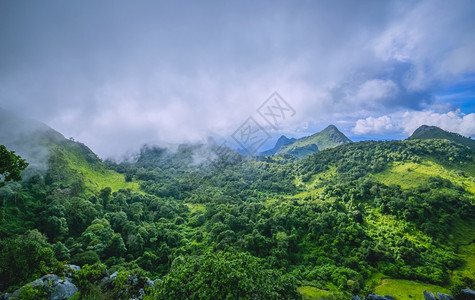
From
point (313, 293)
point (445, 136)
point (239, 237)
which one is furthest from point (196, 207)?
point (445, 136)

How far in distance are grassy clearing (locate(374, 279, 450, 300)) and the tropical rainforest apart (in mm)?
267

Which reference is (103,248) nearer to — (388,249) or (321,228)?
(321,228)

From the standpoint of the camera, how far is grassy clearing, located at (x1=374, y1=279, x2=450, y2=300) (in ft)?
119

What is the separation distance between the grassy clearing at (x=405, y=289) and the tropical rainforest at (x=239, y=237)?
27cm

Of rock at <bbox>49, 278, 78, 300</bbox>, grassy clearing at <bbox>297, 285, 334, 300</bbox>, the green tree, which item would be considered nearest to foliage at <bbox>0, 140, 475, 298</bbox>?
grassy clearing at <bbox>297, 285, 334, 300</bbox>

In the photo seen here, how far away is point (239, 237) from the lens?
5488 cm

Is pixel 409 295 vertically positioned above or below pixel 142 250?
below

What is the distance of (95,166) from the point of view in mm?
99312

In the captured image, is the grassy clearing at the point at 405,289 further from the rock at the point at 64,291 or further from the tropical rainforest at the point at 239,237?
the rock at the point at 64,291

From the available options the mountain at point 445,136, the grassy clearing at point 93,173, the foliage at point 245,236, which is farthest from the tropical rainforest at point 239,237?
the mountain at point 445,136

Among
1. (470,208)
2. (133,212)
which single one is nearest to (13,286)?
(133,212)

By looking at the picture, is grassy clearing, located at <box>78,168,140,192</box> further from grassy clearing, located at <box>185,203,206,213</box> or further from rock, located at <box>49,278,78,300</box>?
rock, located at <box>49,278,78,300</box>

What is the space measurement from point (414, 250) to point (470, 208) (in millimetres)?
26899

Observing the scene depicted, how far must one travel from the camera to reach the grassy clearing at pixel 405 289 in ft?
119
